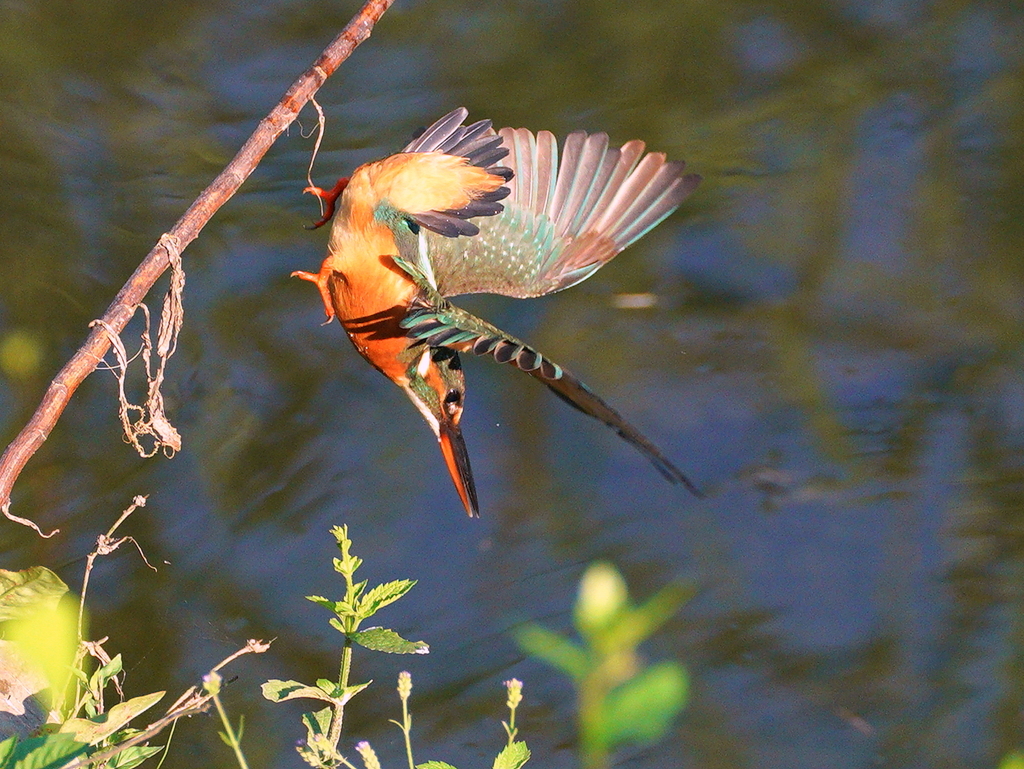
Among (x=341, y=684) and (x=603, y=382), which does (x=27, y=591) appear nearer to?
(x=341, y=684)

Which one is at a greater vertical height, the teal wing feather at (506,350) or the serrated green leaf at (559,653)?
the serrated green leaf at (559,653)

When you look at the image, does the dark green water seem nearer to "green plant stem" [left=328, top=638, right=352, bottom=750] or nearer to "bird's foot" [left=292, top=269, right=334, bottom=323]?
"bird's foot" [left=292, top=269, right=334, bottom=323]

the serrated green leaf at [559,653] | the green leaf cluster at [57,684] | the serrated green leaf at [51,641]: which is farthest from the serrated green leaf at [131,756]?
the serrated green leaf at [559,653]

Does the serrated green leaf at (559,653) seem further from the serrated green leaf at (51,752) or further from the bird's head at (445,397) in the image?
the bird's head at (445,397)

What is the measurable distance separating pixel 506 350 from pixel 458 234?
0.69 m

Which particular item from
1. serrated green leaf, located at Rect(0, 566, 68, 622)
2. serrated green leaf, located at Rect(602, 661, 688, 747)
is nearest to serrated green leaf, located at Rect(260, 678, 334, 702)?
serrated green leaf, located at Rect(0, 566, 68, 622)

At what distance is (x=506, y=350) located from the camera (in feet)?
6.33

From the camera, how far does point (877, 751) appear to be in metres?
2.84

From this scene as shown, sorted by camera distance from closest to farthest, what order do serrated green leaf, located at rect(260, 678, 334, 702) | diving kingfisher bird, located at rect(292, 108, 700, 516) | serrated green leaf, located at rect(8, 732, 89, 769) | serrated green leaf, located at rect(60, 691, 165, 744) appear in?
1. serrated green leaf, located at rect(8, 732, 89, 769)
2. serrated green leaf, located at rect(60, 691, 165, 744)
3. serrated green leaf, located at rect(260, 678, 334, 702)
4. diving kingfisher bird, located at rect(292, 108, 700, 516)

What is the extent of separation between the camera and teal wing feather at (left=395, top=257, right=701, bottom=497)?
1.81 meters

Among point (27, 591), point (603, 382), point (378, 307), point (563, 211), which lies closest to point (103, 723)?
point (27, 591)

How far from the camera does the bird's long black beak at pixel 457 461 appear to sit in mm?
2754

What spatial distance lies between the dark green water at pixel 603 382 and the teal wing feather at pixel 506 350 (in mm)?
881

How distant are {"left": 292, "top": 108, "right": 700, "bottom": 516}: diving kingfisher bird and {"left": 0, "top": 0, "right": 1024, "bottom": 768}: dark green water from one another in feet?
1.80
